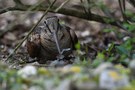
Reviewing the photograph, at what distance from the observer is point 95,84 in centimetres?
298

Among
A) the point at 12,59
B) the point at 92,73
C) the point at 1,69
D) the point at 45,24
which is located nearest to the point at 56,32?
the point at 45,24

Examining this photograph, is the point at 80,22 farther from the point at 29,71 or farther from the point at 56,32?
the point at 29,71

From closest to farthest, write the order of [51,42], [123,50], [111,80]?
[111,80], [123,50], [51,42]

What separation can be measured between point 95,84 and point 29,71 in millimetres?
625

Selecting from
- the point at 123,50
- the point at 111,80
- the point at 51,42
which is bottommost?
the point at 51,42

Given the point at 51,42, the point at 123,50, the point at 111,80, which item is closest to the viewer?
the point at 111,80

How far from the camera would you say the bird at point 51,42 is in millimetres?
5465

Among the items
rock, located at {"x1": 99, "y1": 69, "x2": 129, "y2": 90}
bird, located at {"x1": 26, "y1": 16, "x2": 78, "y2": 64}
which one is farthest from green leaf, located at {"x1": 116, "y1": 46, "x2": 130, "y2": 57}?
rock, located at {"x1": 99, "y1": 69, "x2": 129, "y2": 90}

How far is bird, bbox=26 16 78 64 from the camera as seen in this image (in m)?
5.46

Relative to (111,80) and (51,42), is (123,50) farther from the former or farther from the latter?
(111,80)

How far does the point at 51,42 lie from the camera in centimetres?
549

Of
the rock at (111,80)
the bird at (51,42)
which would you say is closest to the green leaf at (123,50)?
the bird at (51,42)

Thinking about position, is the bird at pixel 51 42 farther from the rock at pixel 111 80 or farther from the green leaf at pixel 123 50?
the rock at pixel 111 80

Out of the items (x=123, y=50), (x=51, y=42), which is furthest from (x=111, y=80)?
(x=51, y=42)
